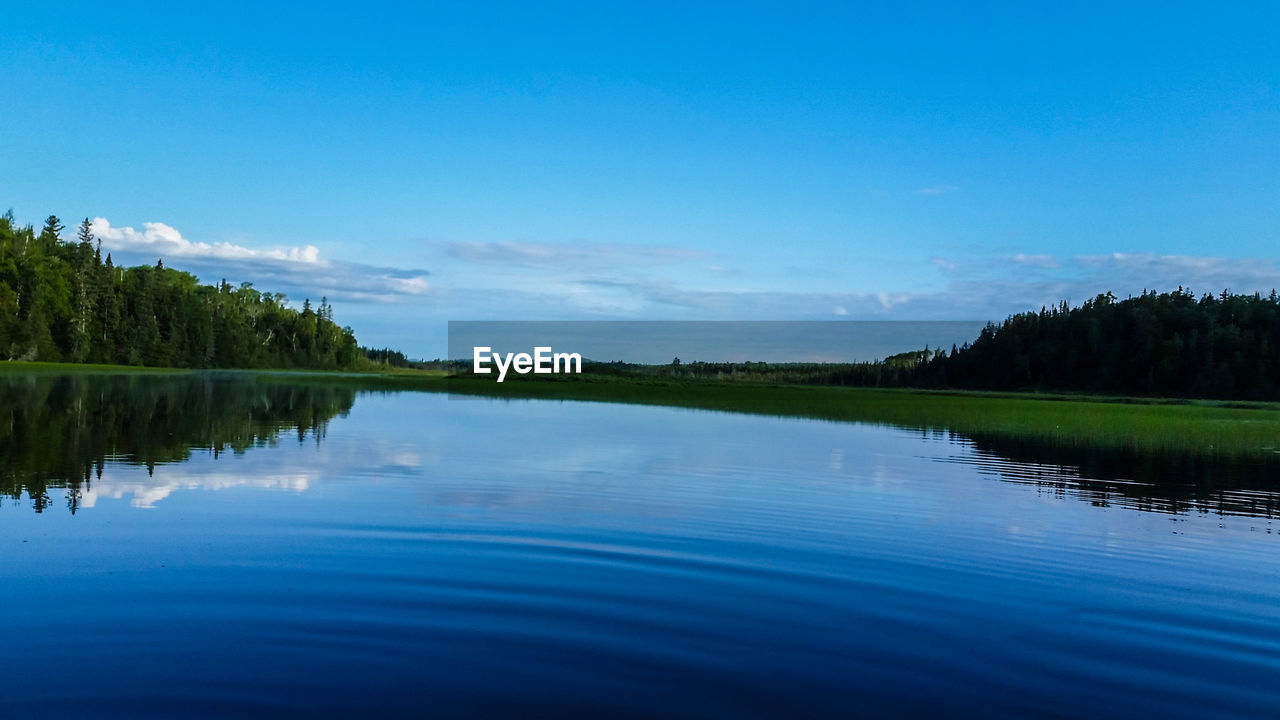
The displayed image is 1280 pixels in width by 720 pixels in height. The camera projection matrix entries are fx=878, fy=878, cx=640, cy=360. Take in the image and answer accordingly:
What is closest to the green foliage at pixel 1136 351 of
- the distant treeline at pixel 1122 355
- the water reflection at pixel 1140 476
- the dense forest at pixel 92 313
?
the distant treeline at pixel 1122 355

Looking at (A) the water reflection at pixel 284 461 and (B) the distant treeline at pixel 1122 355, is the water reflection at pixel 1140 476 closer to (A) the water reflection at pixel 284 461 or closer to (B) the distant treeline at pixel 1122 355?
(A) the water reflection at pixel 284 461

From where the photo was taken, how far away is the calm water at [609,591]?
685 cm

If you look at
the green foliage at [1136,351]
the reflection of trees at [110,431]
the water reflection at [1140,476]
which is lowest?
the water reflection at [1140,476]

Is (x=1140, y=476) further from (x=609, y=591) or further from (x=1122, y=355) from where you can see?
(x=1122, y=355)

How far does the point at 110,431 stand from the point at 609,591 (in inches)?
891

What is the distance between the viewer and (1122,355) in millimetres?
161625

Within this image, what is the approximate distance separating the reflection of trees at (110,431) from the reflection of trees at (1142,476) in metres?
21.0

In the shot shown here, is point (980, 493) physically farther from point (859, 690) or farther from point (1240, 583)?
point (859, 690)

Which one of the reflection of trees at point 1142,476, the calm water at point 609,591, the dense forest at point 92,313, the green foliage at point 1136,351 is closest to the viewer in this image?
the calm water at point 609,591

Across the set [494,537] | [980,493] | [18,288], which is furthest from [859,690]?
[18,288]

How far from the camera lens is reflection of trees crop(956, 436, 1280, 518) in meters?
19.8

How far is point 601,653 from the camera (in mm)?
7680

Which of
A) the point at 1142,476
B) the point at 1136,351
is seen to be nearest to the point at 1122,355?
the point at 1136,351

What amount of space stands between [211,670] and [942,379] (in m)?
186
